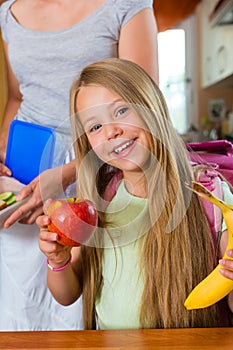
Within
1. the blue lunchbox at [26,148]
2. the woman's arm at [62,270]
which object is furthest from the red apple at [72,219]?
the blue lunchbox at [26,148]

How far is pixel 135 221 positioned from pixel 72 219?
0.15 m

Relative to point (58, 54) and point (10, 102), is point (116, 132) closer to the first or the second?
point (58, 54)

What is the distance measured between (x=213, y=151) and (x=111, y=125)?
13.0 inches

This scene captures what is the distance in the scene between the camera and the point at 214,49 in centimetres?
485

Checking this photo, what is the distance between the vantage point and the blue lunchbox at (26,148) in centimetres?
103

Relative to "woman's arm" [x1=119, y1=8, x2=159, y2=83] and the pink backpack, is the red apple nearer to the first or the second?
the pink backpack

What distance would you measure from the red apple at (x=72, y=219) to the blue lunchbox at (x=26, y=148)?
10.1 inches

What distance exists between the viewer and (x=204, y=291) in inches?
29.1

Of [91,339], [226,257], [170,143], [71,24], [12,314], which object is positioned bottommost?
[12,314]

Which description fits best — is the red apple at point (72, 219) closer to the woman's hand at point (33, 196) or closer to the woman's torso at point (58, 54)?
the woman's hand at point (33, 196)

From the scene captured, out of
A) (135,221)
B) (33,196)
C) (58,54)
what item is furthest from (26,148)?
(135,221)

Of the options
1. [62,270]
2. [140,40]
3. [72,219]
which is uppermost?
[140,40]

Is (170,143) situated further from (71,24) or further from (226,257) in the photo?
(71,24)

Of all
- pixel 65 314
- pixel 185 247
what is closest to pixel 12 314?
pixel 65 314
